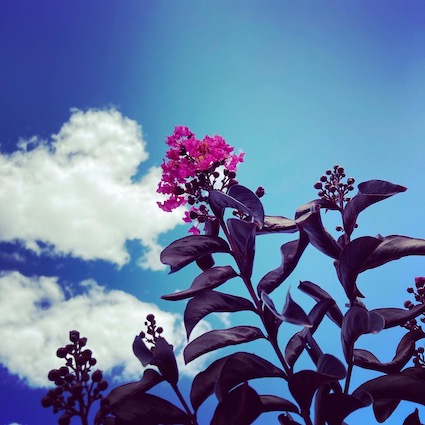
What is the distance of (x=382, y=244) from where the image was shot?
1439 millimetres

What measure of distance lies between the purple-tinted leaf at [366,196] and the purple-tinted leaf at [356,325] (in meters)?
0.35

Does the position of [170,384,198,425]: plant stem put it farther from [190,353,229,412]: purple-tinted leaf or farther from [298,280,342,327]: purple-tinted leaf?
[298,280,342,327]: purple-tinted leaf

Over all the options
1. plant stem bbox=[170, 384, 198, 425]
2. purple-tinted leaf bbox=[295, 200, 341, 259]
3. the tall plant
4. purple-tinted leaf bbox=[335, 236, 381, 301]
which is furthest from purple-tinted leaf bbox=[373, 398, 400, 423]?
plant stem bbox=[170, 384, 198, 425]

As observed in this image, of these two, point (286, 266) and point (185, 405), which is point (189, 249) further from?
point (185, 405)

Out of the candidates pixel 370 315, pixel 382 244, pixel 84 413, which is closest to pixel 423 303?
pixel 382 244

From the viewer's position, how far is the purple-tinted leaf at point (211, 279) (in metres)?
1.43

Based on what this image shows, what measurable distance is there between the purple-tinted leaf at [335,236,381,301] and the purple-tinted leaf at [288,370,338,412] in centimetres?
32

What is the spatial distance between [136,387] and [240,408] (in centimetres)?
26

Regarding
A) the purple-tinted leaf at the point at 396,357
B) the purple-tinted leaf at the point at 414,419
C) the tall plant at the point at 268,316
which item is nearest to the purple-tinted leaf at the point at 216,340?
the tall plant at the point at 268,316

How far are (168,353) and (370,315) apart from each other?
49 centimetres

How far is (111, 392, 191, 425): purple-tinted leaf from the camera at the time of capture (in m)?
1.16

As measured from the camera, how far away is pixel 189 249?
1479mm

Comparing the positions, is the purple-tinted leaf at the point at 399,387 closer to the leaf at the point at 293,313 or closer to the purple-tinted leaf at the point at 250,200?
the leaf at the point at 293,313

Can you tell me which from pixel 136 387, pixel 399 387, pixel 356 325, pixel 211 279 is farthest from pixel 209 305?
pixel 399 387
